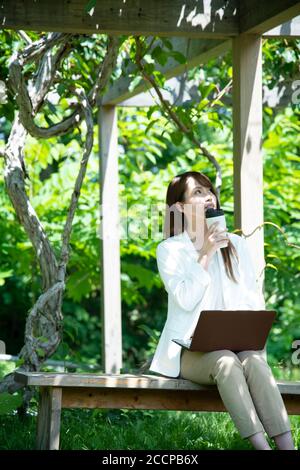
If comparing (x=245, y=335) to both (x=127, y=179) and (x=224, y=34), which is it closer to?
(x=224, y=34)

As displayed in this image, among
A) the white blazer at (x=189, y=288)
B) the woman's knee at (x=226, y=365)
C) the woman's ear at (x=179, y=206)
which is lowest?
the woman's knee at (x=226, y=365)

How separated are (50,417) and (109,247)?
9.87ft

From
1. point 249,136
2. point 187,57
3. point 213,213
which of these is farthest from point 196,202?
point 187,57

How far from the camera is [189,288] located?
3.87m

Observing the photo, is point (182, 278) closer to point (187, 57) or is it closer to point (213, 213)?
point (213, 213)

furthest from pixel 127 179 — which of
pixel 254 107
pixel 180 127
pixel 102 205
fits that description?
pixel 254 107

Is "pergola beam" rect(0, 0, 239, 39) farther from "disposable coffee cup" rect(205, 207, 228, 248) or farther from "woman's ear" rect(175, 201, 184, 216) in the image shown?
"disposable coffee cup" rect(205, 207, 228, 248)

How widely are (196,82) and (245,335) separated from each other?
131 inches

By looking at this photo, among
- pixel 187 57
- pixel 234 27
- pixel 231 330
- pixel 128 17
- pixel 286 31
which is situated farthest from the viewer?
pixel 187 57

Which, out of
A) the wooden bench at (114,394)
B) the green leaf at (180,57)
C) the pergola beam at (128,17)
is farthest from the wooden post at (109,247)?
the wooden bench at (114,394)

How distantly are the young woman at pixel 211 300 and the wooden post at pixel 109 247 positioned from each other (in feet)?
8.13

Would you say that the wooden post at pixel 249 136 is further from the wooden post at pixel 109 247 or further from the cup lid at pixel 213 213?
the wooden post at pixel 109 247

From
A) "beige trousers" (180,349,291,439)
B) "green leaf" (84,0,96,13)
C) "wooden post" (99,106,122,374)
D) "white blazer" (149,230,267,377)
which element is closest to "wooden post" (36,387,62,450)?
"white blazer" (149,230,267,377)

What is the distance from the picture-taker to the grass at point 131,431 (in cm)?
423
